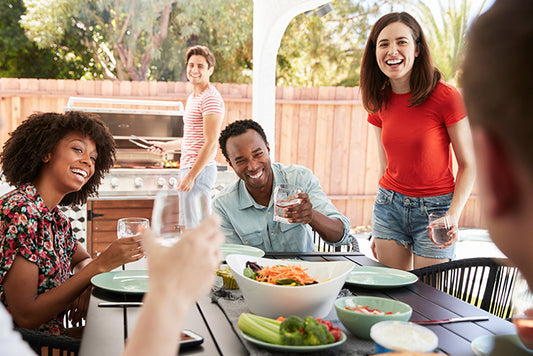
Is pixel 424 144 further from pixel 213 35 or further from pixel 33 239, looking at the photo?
pixel 213 35

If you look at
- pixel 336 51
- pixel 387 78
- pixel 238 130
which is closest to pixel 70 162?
pixel 238 130

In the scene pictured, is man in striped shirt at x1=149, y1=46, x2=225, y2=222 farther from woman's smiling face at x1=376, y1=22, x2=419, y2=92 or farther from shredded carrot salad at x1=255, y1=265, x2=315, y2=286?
shredded carrot salad at x1=255, y1=265, x2=315, y2=286

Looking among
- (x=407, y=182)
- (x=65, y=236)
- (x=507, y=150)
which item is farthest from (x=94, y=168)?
(x=507, y=150)

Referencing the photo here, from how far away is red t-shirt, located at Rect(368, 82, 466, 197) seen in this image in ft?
8.38

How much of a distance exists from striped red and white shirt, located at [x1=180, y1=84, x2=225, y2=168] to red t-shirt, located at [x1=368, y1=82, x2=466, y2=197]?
62.7 inches

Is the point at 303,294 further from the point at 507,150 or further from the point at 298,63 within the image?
the point at 298,63

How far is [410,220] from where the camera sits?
262cm

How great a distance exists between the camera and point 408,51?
263 centimetres

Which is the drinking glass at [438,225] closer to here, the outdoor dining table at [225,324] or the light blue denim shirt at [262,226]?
the outdoor dining table at [225,324]

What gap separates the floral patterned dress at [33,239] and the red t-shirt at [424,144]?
1.61 meters

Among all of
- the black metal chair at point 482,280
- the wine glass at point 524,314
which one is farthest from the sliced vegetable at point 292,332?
the black metal chair at point 482,280

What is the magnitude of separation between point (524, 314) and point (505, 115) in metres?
0.21

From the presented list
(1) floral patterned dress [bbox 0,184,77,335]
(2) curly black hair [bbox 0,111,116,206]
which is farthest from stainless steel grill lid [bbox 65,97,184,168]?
(1) floral patterned dress [bbox 0,184,77,335]

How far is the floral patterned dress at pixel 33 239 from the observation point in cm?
173
